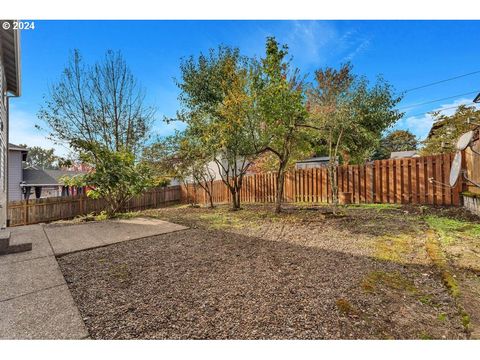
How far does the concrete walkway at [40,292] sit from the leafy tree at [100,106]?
656 centimetres

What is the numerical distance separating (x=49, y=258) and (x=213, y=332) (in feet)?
8.73

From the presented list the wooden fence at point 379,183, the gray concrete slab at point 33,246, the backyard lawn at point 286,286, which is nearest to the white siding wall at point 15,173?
the gray concrete slab at point 33,246

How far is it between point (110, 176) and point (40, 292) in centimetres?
484

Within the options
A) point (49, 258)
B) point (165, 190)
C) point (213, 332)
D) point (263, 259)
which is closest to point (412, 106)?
point (263, 259)

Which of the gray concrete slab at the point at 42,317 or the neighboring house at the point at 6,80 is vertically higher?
the neighboring house at the point at 6,80

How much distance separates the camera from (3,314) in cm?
161

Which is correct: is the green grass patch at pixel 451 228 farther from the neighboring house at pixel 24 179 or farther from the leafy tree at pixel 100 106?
the neighboring house at pixel 24 179

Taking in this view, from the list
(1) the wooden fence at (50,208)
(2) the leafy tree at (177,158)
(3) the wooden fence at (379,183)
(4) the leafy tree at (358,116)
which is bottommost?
(1) the wooden fence at (50,208)

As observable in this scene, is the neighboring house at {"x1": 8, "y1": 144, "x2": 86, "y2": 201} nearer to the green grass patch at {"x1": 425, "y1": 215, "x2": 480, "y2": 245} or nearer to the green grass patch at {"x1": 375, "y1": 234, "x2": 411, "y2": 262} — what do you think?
the green grass patch at {"x1": 375, "y1": 234, "x2": 411, "y2": 262}

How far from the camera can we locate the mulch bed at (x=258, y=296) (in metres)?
1.39
